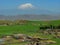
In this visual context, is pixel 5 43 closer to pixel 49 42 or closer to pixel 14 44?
pixel 14 44

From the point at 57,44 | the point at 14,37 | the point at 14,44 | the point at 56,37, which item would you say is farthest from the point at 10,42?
the point at 56,37

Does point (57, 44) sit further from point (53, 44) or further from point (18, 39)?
point (18, 39)

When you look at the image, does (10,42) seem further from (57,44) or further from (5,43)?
(57,44)

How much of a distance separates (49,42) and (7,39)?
4.37m

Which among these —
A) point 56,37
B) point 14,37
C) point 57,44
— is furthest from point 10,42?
point 56,37

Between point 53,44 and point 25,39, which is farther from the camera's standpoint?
point 25,39

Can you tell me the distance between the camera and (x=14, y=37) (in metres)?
26.3

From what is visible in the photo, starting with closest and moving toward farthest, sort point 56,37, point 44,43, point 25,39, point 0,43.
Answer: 1. point 0,43
2. point 44,43
3. point 25,39
4. point 56,37

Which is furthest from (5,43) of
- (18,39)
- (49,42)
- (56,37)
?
(56,37)

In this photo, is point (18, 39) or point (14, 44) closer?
point (14, 44)

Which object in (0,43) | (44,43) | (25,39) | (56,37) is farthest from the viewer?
(56,37)

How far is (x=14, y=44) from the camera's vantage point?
889 inches

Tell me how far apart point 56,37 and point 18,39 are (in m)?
5.26

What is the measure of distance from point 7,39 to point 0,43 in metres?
2.44
